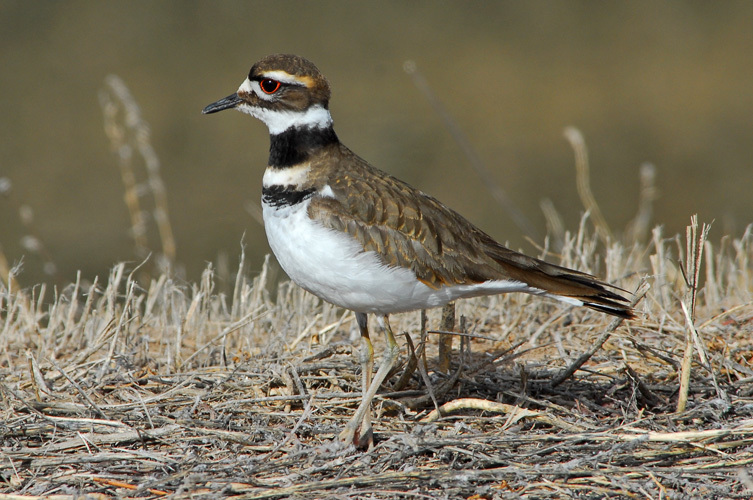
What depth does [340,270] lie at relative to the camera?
3.62 m

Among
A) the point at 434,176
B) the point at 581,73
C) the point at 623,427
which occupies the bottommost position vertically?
the point at 623,427

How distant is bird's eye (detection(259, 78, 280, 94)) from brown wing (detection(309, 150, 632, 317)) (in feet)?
1.40

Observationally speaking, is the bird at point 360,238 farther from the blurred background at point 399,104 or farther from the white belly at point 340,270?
the blurred background at point 399,104

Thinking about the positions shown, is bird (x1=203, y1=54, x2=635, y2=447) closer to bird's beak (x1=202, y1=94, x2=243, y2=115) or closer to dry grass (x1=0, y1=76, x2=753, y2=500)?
bird's beak (x1=202, y1=94, x2=243, y2=115)

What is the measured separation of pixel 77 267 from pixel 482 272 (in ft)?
21.3

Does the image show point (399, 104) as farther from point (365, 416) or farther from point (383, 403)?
point (365, 416)

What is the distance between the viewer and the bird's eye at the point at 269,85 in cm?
400

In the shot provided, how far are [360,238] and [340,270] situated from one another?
18 cm

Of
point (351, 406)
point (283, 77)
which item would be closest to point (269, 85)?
point (283, 77)

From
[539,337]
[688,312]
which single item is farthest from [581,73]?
[688,312]

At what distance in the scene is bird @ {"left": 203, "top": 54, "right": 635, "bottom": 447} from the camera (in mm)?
3660

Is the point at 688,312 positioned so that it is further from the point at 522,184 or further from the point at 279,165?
the point at 522,184

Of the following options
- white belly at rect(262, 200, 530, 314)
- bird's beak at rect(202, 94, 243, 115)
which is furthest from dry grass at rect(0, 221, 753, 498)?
bird's beak at rect(202, 94, 243, 115)

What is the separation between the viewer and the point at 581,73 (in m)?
12.9
